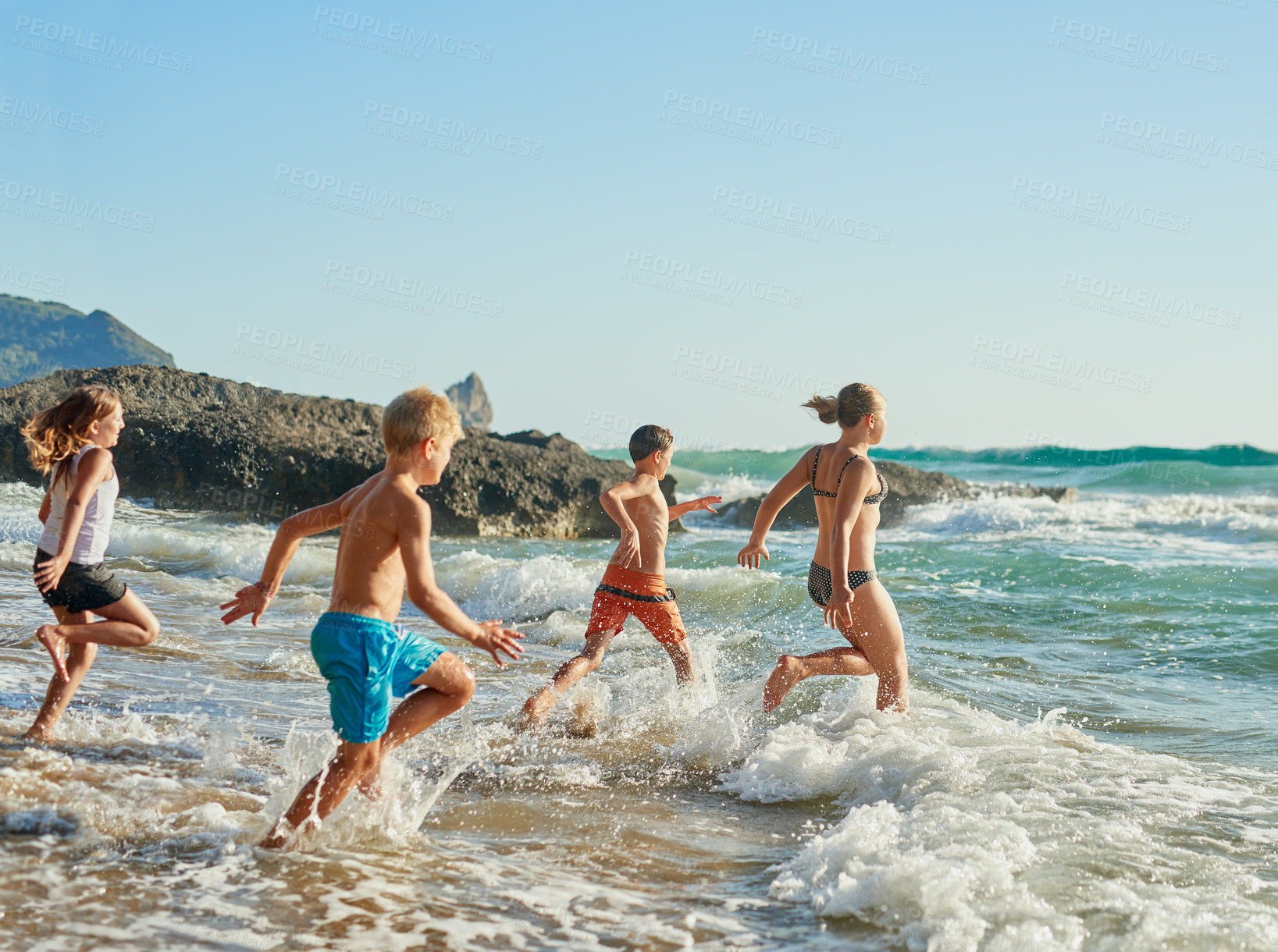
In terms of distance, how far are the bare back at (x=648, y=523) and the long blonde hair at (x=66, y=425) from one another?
272 centimetres

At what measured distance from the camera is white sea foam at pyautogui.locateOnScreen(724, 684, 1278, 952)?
321 cm

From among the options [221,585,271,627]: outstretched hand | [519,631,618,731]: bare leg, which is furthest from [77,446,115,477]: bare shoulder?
[519,631,618,731]: bare leg

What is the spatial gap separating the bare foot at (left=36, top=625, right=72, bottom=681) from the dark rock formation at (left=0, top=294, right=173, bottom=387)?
37.8 metres

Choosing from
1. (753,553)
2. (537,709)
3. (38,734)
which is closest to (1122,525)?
(753,553)

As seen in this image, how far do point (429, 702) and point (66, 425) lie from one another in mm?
2191

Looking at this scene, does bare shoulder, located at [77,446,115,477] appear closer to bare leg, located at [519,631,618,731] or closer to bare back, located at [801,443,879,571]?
bare leg, located at [519,631,618,731]

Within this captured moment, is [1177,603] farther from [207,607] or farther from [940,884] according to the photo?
[207,607]

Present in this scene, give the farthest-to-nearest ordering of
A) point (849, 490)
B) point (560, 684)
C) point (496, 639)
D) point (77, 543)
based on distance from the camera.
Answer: point (560, 684)
point (849, 490)
point (77, 543)
point (496, 639)

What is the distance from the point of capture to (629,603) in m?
5.65

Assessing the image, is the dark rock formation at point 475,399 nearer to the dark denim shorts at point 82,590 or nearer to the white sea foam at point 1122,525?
the white sea foam at point 1122,525

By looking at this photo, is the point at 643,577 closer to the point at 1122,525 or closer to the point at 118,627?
the point at 118,627

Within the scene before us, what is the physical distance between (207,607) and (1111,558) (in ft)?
39.7

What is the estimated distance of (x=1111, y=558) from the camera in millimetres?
14406

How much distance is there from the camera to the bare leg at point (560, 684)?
211 inches
